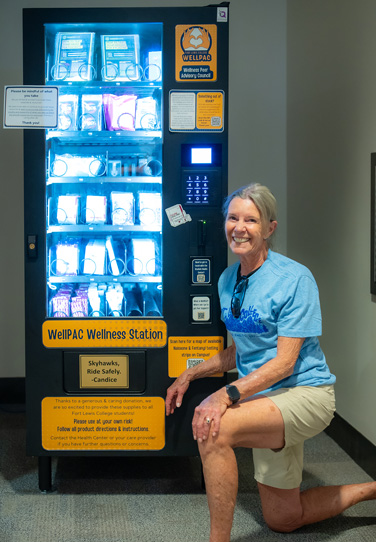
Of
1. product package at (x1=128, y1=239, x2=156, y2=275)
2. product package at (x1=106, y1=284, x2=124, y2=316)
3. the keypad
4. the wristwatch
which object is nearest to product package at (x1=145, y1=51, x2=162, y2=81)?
the keypad

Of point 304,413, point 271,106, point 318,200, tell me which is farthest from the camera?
point 271,106

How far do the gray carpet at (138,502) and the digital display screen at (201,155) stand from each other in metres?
1.53

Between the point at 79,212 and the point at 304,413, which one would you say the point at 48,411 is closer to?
the point at 79,212

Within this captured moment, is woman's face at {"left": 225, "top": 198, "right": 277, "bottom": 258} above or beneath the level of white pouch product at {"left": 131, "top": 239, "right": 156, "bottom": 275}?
above

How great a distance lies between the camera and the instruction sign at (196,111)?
2729 mm

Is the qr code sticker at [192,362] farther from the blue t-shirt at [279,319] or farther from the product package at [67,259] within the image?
the product package at [67,259]

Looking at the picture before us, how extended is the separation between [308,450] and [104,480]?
3.78 feet

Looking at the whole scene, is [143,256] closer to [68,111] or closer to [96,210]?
[96,210]

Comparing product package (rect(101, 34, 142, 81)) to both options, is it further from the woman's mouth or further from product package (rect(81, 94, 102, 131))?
the woman's mouth

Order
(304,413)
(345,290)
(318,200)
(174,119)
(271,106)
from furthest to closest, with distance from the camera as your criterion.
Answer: (271,106) → (318,200) → (345,290) → (174,119) → (304,413)

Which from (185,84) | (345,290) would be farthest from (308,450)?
(185,84)

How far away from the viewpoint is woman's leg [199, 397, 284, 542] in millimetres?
2090

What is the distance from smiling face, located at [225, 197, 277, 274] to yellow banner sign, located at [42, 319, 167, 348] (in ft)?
1.99

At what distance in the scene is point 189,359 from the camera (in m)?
2.79
